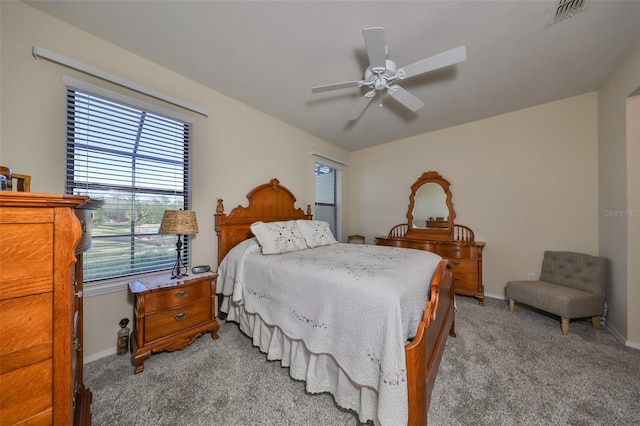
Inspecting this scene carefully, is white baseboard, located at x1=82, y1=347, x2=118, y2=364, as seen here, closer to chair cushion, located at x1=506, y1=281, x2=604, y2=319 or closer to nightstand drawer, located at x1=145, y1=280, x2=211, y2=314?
nightstand drawer, located at x1=145, y1=280, x2=211, y2=314

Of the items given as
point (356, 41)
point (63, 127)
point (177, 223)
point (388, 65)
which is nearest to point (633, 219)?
point (388, 65)

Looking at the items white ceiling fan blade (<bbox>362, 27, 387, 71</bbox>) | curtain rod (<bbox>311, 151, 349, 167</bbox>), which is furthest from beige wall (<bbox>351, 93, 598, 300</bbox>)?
white ceiling fan blade (<bbox>362, 27, 387, 71</bbox>)

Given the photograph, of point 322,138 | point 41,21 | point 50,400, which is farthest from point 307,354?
point 322,138

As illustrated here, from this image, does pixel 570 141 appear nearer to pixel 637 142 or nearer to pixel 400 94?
pixel 637 142

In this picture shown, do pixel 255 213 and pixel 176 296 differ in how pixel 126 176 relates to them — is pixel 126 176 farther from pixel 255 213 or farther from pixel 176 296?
pixel 255 213

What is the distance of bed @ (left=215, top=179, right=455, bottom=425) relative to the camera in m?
1.17

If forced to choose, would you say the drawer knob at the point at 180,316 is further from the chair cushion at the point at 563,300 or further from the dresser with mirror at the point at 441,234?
the chair cushion at the point at 563,300

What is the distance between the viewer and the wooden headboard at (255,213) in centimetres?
263

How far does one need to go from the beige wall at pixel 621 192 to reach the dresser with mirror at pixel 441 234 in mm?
1141

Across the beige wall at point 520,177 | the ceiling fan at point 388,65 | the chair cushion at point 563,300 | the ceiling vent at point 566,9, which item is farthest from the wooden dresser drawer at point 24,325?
the beige wall at point 520,177

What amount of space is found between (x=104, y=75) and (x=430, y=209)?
14.1ft

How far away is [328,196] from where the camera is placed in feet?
15.1

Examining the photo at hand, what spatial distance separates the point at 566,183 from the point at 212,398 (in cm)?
441

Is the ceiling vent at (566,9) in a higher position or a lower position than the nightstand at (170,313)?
higher
